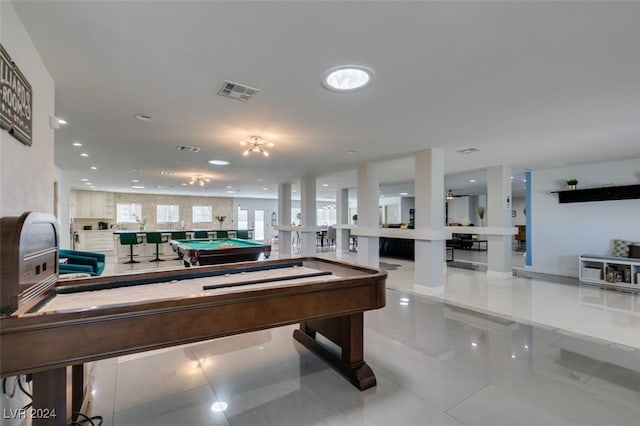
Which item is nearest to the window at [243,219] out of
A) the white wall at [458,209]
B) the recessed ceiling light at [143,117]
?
the white wall at [458,209]

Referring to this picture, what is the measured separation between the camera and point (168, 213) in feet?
42.9

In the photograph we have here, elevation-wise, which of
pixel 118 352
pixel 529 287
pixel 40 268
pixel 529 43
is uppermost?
pixel 529 43

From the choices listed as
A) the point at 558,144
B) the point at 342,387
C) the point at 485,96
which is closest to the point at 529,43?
the point at 485,96

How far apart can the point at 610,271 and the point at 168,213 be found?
14.6 meters

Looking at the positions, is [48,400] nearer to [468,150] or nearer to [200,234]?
[468,150]

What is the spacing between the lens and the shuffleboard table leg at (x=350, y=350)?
217 centimetres

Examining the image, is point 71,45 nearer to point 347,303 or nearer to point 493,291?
point 347,303

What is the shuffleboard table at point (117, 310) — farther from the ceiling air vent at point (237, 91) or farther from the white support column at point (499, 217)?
the white support column at point (499, 217)

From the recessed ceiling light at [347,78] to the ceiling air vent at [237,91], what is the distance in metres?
0.65

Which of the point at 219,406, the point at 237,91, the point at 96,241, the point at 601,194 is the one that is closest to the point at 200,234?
the point at 96,241

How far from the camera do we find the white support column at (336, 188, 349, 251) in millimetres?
10094

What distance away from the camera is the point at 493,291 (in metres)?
4.89

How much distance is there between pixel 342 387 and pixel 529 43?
2.66 m

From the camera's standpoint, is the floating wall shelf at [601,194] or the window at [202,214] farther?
the window at [202,214]
